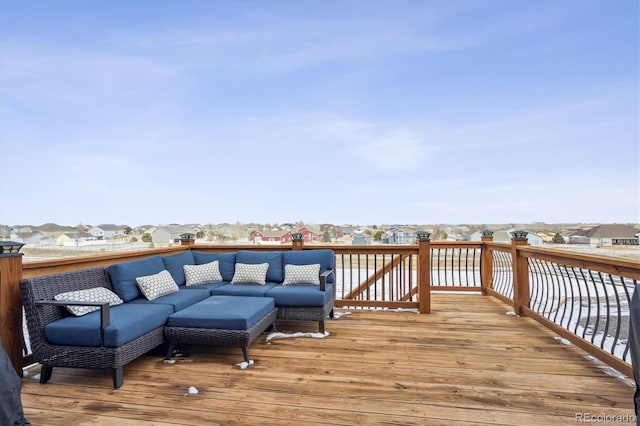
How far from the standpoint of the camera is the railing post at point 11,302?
94.4 inches

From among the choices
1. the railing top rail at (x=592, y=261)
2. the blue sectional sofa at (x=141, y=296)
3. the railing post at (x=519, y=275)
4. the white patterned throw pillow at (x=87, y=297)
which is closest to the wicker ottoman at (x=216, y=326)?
the blue sectional sofa at (x=141, y=296)

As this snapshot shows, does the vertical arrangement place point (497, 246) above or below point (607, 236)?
below

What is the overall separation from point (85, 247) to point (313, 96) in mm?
5608

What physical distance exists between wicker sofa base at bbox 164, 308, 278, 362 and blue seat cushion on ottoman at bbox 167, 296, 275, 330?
0.11ft

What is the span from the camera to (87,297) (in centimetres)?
271

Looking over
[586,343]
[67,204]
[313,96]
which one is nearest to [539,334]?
[586,343]

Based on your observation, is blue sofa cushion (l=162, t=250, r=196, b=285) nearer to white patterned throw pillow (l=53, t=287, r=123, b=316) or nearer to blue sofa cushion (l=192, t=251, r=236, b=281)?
blue sofa cushion (l=192, t=251, r=236, b=281)

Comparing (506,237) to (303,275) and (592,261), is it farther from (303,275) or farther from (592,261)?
(303,275)

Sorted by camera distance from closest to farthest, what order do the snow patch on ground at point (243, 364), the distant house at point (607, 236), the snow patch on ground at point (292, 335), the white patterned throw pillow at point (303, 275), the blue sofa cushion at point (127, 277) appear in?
the snow patch on ground at point (243, 364) → the distant house at point (607, 236) → the blue sofa cushion at point (127, 277) → the snow patch on ground at point (292, 335) → the white patterned throw pillow at point (303, 275)

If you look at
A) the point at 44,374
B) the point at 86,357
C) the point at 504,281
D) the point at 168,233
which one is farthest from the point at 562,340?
the point at 168,233

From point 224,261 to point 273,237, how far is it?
0.95 metres

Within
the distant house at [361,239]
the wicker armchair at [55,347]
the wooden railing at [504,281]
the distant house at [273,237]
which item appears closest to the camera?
the wicker armchair at [55,347]

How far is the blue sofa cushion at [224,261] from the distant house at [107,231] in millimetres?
1140

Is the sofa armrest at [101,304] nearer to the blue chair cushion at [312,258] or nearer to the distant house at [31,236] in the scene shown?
the distant house at [31,236]
